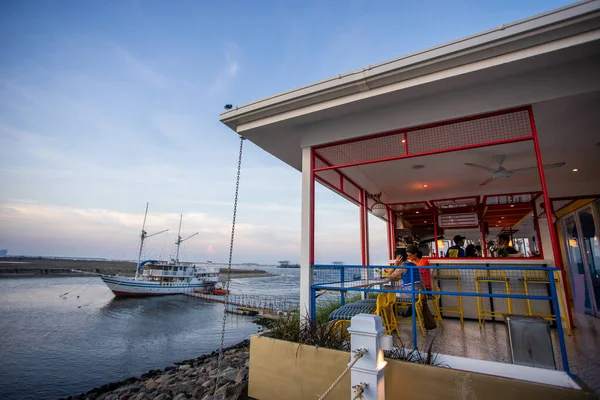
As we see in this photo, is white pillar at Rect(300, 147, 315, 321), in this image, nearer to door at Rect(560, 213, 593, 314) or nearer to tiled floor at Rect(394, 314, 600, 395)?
tiled floor at Rect(394, 314, 600, 395)

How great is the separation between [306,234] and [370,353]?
226 cm

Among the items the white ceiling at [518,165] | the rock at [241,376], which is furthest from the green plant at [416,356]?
the rock at [241,376]

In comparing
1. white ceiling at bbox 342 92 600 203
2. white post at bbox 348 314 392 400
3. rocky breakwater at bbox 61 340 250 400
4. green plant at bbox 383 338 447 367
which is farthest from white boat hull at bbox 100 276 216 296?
white post at bbox 348 314 392 400

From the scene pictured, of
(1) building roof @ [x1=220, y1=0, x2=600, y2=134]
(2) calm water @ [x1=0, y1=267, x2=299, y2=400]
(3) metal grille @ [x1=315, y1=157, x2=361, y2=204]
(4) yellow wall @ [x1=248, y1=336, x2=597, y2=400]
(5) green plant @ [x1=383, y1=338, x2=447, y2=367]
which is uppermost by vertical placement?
(1) building roof @ [x1=220, y1=0, x2=600, y2=134]

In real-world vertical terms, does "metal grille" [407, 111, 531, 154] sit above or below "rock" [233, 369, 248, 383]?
above

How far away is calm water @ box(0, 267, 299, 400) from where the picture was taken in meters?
9.20

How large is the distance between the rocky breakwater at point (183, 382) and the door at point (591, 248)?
23.8ft

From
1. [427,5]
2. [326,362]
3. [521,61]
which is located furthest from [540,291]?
[427,5]

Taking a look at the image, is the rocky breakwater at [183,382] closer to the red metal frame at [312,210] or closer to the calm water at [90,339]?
the calm water at [90,339]

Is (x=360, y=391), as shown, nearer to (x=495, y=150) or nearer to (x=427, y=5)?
(x=495, y=150)

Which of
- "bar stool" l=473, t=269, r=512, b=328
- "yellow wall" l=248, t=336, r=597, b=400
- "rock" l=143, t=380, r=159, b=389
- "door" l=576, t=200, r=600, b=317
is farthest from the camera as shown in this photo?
"rock" l=143, t=380, r=159, b=389

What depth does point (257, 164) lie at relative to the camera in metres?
17.8

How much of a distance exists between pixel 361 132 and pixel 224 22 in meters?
7.70

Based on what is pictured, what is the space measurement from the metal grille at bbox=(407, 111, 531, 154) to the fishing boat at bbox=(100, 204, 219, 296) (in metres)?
31.9
